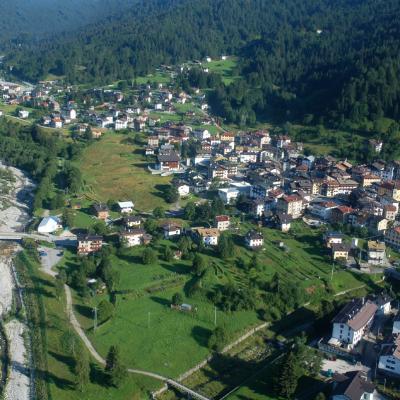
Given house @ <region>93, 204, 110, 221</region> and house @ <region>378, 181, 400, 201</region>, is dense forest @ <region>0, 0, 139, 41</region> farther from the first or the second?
house @ <region>378, 181, 400, 201</region>

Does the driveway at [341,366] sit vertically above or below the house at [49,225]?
below

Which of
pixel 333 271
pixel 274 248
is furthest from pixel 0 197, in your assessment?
pixel 333 271

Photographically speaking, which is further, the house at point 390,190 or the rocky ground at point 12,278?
A: the house at point 390,190

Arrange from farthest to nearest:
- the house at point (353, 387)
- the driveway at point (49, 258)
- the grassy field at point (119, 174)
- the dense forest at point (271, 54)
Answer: the dense forest at point (271, 54)
the grassy field at point (119, 174)
the driveway at point (49, 258)
the house at point (353, 387)

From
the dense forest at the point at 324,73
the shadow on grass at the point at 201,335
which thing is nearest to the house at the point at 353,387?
the shadow on grass at the point at 201,335

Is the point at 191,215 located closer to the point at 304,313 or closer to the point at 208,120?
the point at 304,313

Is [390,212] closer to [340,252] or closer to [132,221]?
[340,252]

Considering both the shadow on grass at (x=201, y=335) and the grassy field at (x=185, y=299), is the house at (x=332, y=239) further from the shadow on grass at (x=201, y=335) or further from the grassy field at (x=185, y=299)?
the shadow on grass at (x=201, y=335)
